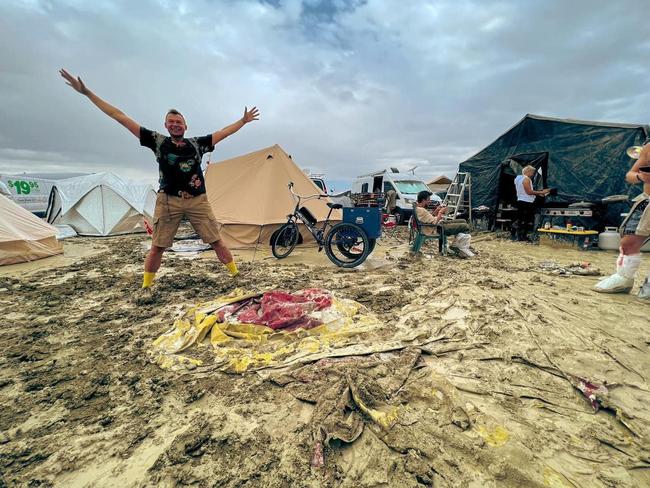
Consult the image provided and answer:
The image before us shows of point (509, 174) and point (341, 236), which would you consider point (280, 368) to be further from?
point (509, 174)

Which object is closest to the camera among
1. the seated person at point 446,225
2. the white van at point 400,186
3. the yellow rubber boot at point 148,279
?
the yellow rubber boot at point 148,279

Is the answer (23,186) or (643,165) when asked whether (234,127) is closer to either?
(643,165)

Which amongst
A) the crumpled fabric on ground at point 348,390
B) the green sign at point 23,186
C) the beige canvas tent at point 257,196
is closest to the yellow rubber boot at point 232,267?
the crumpled fabric on ground at point 348,390

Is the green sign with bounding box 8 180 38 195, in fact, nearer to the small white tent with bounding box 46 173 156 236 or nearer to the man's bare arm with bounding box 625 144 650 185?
the small white tent with bounding box 46 173 156 236

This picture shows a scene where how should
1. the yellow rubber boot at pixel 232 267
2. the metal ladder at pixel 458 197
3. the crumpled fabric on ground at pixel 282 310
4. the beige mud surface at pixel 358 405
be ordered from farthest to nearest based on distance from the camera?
the metal ladder at pixel 458 197, the yellow rubber boot at pixel 232 267, the crumpled fabric on ground at pixel 282 310, the beige mud surface at pixel 358 405

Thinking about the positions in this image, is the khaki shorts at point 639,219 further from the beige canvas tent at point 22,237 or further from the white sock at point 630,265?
the beige canvas tent at point 22,237

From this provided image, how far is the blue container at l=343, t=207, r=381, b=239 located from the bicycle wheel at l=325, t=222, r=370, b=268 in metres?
0.11

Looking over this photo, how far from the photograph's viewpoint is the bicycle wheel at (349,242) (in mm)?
4977

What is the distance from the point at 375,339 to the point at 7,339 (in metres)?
3.28

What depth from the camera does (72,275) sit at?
15.3 feet

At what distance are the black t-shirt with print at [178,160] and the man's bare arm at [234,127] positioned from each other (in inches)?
3.3

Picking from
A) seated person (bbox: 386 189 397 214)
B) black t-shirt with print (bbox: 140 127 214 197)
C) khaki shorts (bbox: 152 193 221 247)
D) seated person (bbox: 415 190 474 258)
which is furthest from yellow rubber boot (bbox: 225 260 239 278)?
seated person (bbox: 386 189 397 214)

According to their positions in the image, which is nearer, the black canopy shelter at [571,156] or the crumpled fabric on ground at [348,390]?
the crumpled fabric on ground at [348,390]

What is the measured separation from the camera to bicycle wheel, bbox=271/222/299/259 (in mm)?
5637
